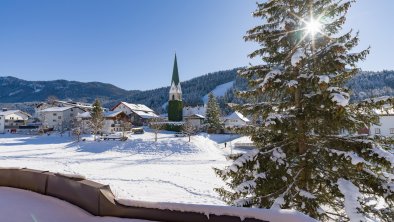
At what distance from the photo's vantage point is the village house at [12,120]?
259 ft

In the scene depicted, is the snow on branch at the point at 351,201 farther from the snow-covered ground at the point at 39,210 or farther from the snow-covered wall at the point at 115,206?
the snow-covered ground at the point at 39,210

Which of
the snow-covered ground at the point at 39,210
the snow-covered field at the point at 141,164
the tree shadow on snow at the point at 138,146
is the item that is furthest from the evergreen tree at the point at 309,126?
the tree shadow on snow at the point at 138,146

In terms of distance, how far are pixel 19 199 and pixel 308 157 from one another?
782cm

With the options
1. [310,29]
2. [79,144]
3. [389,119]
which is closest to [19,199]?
[310,29]

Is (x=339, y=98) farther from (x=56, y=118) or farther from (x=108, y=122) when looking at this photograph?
(x=56, y=118)

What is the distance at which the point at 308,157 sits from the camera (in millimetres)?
8258

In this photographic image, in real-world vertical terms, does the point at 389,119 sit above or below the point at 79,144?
above

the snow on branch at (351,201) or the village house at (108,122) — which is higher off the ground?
the village house at (108,122)

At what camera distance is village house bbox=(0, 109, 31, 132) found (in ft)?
259

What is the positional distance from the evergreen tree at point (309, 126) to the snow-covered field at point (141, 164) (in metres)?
5.24

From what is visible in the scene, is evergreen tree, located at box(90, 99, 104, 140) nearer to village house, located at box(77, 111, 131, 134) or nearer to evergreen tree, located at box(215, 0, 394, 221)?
village house, located at box(77, 111, 131, 134)

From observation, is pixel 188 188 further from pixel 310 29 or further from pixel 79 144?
pixel 79 144

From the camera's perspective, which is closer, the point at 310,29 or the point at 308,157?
the point at 308,157

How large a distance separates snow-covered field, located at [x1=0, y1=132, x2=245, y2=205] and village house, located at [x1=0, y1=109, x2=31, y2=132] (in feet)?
87.7
